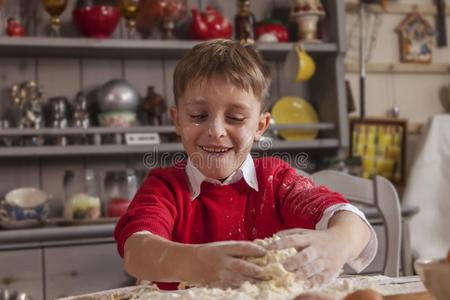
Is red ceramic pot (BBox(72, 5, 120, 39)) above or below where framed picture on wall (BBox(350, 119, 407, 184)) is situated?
above

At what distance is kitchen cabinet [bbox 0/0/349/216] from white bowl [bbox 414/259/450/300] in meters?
1.85

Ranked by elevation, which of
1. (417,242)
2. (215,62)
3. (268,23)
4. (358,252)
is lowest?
(417,242)

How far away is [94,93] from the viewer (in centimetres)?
269

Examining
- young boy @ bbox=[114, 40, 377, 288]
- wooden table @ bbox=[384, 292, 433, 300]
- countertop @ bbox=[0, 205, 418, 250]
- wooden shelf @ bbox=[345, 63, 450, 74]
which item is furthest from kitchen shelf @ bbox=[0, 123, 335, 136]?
wooden table @ bbox=[384, 292, 433, 300]

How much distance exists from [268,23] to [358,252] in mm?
1904

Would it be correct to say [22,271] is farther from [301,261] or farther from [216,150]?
[301,261]

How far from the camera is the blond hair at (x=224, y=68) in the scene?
1178 mm

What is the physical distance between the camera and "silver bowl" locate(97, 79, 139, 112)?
2.57 metres

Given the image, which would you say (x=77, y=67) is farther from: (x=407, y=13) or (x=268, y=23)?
(x=407, y=13)

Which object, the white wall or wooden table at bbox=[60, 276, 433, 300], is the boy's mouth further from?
the white wall

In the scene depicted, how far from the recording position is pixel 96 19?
2527mm

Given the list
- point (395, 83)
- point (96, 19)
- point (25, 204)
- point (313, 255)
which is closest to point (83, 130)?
point (25, 204)

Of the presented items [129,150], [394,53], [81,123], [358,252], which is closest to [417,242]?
[394,53]

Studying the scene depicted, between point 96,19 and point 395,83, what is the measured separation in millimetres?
1478
